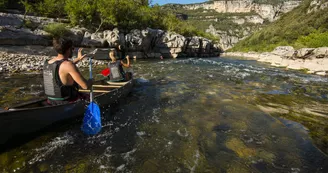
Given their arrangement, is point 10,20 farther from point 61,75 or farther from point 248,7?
point 248,7

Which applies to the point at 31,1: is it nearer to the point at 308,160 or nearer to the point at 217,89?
Result: the point at 217,89

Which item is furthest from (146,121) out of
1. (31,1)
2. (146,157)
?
(31,1)

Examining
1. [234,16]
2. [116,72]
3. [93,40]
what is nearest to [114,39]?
[93,40]

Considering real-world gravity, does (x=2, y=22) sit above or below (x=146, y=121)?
above

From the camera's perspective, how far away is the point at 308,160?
12.4 feet

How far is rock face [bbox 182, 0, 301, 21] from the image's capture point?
129 meters

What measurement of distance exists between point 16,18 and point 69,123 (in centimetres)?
2154

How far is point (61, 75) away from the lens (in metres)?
4.05

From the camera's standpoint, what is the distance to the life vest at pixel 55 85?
4.01 metres

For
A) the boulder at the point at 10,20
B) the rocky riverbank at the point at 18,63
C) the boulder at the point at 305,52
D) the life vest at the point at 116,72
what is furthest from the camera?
the boulder at the point at 305,52

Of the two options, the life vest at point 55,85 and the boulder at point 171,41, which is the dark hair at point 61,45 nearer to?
the life vest at point 55,85

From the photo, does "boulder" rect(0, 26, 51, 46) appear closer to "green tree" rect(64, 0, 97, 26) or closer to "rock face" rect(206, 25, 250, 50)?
"green tree" rect(64, 0, 97, 26)

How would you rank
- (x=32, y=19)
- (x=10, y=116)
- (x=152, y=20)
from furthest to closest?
(x=152, y=20) → (x=32, y=19) → (x=10, y=116)

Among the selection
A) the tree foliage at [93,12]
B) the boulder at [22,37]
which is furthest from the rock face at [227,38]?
the boulder at [22,37]
